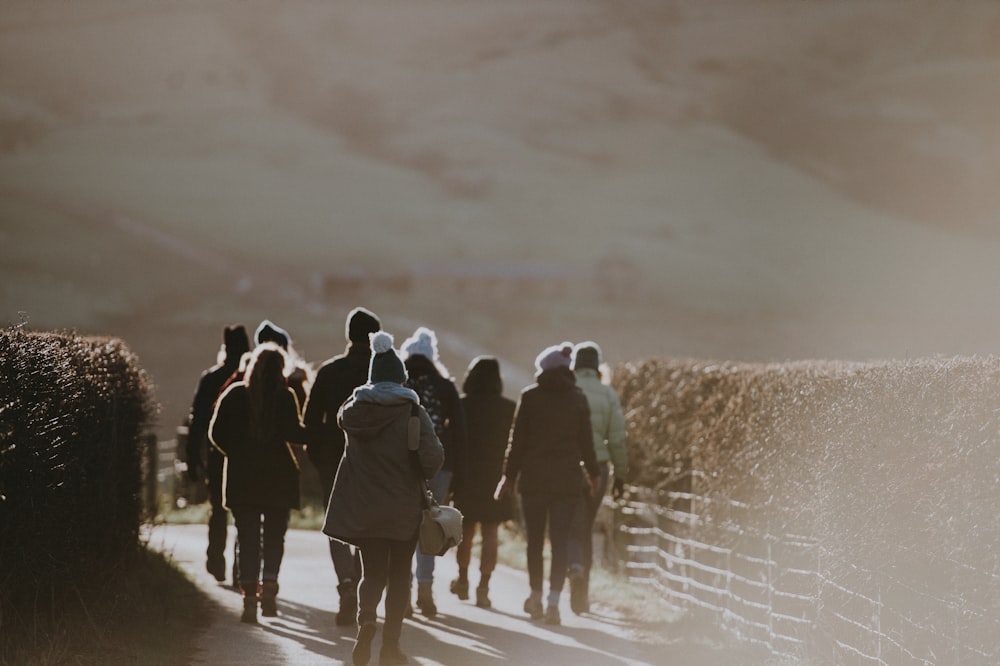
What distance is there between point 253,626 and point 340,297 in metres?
37.1

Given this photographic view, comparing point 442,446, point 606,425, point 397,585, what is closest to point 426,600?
point 606,425

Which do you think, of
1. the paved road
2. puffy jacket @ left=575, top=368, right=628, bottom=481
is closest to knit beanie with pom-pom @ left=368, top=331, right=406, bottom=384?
the paved road

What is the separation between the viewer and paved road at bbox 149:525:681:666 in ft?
29.1

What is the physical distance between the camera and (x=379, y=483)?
8062 millimetres

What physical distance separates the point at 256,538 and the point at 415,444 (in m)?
2.68

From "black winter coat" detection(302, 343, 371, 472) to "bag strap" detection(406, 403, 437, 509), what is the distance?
173cm

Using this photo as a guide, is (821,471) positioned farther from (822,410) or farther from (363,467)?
(363,467)

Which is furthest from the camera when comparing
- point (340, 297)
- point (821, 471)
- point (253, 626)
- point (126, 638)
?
point (340, 297)

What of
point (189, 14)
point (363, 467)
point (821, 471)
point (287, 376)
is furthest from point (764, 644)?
point (189, 14)

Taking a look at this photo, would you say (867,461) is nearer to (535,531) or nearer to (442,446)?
(442,446)

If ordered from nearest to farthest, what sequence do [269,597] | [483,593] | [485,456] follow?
[269,597] < [483,593] < [485,456]

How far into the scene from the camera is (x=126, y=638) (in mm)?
8625

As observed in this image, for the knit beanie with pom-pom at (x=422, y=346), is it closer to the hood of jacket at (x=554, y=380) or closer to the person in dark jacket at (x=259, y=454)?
the hood of jacket at (x=554, y=380)

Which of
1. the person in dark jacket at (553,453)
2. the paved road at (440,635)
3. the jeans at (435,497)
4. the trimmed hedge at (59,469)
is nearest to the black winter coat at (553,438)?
the person in dark jacket at (553,453)
